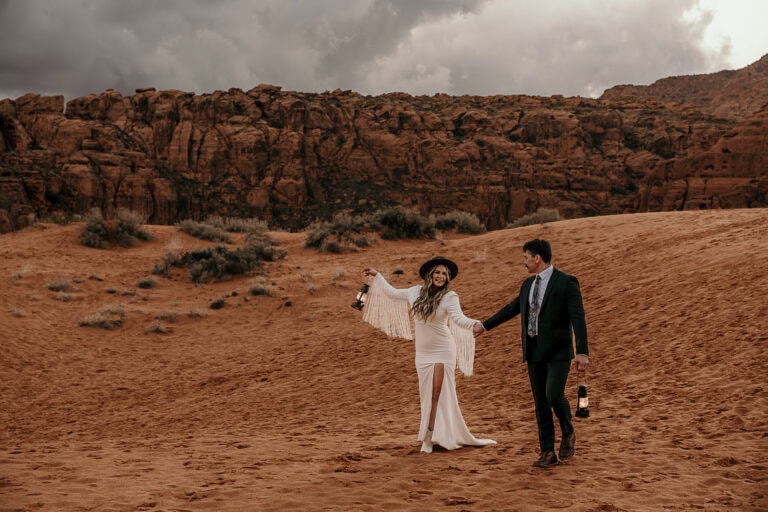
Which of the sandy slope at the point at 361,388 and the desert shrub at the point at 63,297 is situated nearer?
the sandy slope at the point at 361,388

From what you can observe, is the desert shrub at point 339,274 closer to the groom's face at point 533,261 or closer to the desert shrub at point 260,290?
the desert shrub at point 260,290

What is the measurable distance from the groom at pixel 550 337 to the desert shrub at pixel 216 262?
17.0 metres

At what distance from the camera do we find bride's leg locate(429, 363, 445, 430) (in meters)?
6.52

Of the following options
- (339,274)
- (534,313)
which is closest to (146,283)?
(339,274)

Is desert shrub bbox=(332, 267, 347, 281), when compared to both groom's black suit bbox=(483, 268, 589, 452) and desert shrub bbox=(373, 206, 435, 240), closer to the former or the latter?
desert shrub bbox=(373, 206, 435, 240)

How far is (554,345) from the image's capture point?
220 inches

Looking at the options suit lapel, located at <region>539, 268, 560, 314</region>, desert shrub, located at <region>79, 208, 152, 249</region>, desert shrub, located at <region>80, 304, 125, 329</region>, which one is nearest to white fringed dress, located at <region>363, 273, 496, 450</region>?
suit lapel, located at <region>539, 268, 560, 314</region>

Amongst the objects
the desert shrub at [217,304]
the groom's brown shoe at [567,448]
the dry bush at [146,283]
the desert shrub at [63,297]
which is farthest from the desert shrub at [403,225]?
the groom's brown shoe at [567,448]

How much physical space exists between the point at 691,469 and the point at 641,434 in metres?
1.23

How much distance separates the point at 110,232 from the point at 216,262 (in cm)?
600

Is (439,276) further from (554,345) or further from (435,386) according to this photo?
(554,345)

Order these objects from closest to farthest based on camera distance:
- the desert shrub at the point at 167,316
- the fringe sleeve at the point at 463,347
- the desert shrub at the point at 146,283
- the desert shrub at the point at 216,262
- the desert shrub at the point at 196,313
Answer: the fringe sleeve at the point at 463,347, the desert shrub at the point at 167,316, the desert shrub at the point at 196,313, the desert shrub at the point at 146,283, the desert shrub at the point at 216,262

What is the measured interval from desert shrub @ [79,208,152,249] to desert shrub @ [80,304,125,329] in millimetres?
7481

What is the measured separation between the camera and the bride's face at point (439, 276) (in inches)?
255
